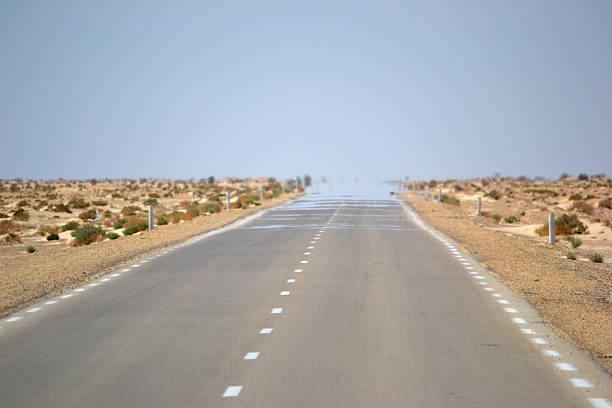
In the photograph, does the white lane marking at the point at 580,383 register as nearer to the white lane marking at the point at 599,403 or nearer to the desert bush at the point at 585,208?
the white lane marking at the point at 599,403

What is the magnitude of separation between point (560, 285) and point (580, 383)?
738 cm

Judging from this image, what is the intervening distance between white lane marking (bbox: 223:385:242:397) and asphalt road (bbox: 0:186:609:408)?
0.06 feet

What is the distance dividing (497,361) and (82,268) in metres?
11.7

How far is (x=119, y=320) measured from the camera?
10125 millimetres

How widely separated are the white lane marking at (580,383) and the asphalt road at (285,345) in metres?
0.05

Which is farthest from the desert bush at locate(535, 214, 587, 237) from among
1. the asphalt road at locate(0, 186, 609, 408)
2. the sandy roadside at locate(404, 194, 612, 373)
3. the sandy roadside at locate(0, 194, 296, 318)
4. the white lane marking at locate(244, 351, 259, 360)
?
the white lane marking at locate(244, 351, 259, 360)

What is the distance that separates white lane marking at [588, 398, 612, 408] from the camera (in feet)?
19.9

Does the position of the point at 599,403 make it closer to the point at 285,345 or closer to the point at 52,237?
the point at 285,345

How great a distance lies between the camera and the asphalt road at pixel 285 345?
6.45 meters

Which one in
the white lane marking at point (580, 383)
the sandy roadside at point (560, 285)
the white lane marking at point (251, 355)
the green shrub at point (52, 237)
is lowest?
the green shrub at point (52, 237)

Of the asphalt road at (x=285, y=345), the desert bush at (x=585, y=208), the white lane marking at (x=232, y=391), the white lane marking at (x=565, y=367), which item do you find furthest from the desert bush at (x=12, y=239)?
the desert bush at (x=585, y=208)

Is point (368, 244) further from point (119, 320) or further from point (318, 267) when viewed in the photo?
point (119, 320)

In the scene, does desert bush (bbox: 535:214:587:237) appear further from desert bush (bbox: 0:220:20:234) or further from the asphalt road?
desert bush (bbox: 0:220:20:234)

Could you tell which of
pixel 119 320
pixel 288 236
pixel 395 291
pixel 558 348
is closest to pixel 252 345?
pixel 119 320
